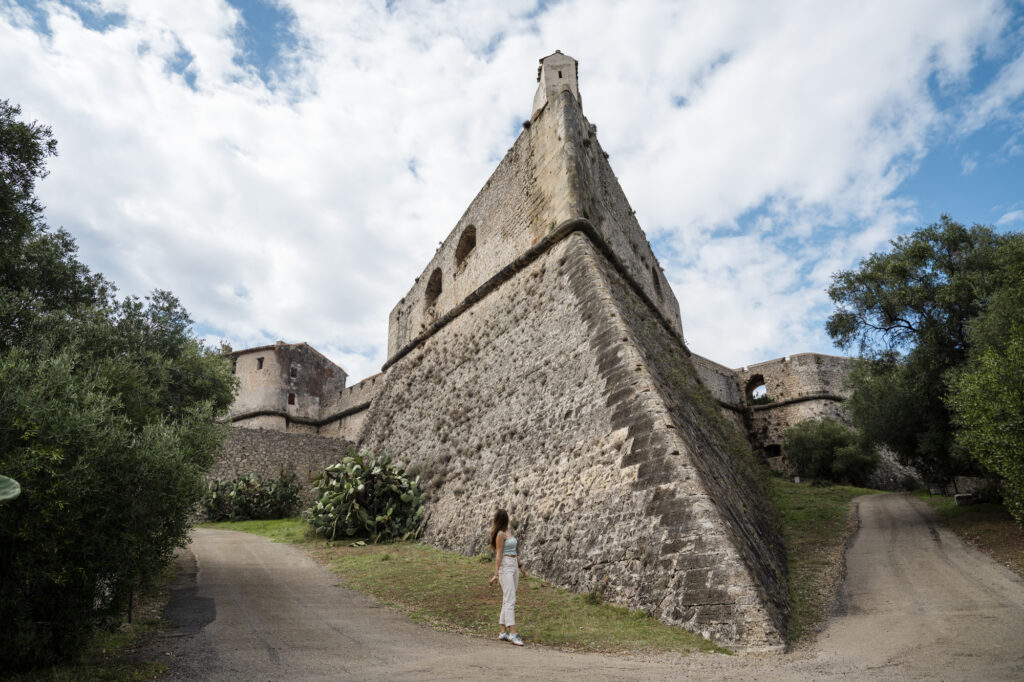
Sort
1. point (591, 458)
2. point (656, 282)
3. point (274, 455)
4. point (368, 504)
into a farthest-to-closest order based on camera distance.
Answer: point (274, 455)
point (656, 282)
point (368, 504)
point (591, 458)

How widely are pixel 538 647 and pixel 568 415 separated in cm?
425

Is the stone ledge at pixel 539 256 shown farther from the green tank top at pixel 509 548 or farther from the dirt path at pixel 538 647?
the green tank top at pixel 509 548

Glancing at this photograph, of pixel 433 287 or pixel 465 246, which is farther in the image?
pixel 433 287

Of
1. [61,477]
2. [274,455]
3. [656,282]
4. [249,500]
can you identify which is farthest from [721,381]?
[61,477]

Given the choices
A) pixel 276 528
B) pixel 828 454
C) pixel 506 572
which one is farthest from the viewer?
pixel 828 454

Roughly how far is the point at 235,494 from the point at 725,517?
1701 centimetres

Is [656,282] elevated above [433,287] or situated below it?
above

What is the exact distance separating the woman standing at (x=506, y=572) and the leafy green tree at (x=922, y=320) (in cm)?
1037

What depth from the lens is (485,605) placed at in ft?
22.4

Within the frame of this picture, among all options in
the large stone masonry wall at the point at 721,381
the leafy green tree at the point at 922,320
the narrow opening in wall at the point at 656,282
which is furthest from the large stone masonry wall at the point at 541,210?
the large stone masonry wall at the point at 721,381

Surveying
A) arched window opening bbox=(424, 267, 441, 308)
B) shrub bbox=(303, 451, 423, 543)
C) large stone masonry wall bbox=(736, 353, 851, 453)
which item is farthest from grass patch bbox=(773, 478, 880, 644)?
arched window opening bbox=(424, 267, 441, 308)

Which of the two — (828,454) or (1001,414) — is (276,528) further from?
(828,454)

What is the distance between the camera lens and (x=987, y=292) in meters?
11.5

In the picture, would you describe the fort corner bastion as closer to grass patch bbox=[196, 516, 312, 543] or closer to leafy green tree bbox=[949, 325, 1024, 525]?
grass patch bbox=[196, 516, 312, 543]
